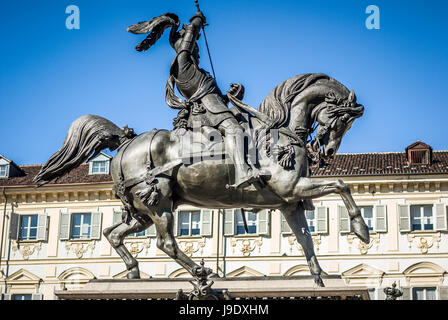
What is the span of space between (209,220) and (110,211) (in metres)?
5.08

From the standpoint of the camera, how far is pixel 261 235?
42.6 m

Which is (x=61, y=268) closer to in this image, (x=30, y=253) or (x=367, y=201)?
(x=30, y=253)

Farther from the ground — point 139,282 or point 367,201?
point 367,201

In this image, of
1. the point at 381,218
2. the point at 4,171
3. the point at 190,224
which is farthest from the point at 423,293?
the point at 4,171

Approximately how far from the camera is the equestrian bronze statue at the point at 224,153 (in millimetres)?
13461

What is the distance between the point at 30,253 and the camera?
45.1m

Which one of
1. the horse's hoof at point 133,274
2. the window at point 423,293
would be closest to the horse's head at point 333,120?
the horse's hoof at point 133,274

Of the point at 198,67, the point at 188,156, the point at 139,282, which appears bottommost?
the point at 139,282

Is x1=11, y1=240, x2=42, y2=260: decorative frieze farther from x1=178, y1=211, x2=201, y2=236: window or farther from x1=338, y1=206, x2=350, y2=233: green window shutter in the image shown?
x1=338, y1=206, x2=350, y2=233: green window shutter

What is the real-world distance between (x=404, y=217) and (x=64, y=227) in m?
16.7

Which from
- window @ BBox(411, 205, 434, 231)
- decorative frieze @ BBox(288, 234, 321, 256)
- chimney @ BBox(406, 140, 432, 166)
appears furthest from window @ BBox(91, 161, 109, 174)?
window @ BBox(411, 205, 434, 231)

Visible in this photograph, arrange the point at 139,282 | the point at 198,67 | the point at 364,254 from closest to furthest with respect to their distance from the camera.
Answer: the point at 139,282 → the point at 198,67 → the point at 364,254

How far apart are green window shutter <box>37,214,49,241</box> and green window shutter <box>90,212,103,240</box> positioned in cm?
244

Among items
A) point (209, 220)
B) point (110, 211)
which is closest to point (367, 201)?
point (209, 220)
